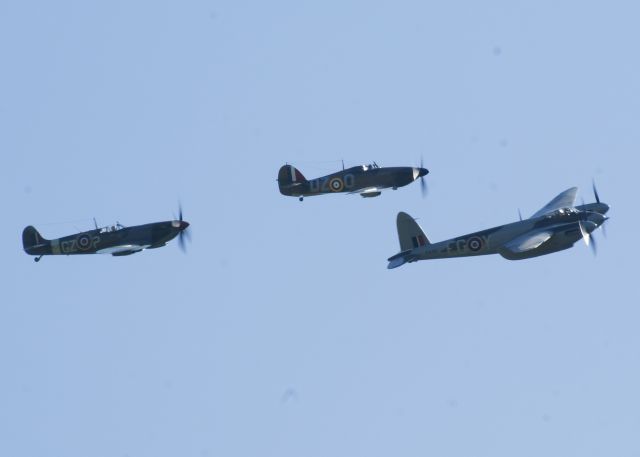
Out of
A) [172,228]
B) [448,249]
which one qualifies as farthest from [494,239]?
[172,228]

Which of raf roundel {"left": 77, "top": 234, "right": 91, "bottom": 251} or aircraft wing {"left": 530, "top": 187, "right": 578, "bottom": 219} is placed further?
aircraft wing {"left": 530, "top": 187, "right": 578, "bottom": 219}

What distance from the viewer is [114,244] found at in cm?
10281

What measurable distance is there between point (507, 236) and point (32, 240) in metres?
31.4

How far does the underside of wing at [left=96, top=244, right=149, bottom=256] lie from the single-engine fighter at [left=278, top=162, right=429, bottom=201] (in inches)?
492

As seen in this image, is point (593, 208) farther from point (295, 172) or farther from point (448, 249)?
point (295, 172)

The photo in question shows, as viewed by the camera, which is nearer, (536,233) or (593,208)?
(536,233)

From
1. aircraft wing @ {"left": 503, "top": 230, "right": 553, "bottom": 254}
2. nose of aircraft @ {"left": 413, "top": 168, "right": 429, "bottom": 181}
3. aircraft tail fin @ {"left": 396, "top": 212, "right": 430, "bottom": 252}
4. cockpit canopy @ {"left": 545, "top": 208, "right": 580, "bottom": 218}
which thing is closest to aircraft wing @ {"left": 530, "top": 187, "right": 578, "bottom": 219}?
cockpit canopy @ {"left": 545, "top": 208, "right": 580, "bottom": 218}

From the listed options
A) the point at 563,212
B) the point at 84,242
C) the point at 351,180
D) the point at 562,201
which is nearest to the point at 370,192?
the point at 351,180

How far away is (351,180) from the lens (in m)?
108

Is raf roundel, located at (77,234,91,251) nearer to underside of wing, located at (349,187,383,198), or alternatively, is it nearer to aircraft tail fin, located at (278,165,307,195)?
aircraft tail fin, located at (278,165,307,195)

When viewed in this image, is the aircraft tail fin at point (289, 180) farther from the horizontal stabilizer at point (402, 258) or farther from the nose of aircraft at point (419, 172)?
the horizontal stabilizer at point (402, 258)

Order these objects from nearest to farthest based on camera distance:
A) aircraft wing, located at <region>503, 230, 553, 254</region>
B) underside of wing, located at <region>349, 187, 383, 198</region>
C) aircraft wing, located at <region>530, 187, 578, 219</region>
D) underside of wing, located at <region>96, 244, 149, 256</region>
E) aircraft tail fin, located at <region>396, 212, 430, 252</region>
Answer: aircraft wing, located at <region>503, 230, 553, 254</region>
underside of wing, located at <region>96, 244, 149, 256</region>
aircraft tail fin, located at <region>396, 212, 430, 252</region>
underside of wing, located at <region>349, 187, 383, 198</region>
aircraft wing, located at <region>530, 187, 578, 219</region>

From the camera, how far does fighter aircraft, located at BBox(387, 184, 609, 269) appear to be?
96562mm

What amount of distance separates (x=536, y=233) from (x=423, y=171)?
1306cm
